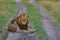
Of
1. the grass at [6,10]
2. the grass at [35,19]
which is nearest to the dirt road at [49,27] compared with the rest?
the grass at [35,19]

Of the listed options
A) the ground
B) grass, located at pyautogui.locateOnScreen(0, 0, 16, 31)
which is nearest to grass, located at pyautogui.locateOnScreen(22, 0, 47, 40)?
the ground

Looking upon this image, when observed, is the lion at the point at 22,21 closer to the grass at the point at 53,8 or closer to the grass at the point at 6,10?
the grass at the point at 6,10

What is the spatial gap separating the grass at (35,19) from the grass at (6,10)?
0.10m

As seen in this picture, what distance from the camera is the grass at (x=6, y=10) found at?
209cm

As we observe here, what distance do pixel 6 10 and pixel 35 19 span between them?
0.79 ft

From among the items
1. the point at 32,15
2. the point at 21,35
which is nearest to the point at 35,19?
the point at 32,15

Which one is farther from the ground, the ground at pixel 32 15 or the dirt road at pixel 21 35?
the ground at pixel 32 15

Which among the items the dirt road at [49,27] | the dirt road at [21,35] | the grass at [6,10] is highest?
the grass at [6,10]

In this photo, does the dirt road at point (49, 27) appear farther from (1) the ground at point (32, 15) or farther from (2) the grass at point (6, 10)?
(2) the grass at point (6, 10)

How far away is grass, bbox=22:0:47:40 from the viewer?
2.06m

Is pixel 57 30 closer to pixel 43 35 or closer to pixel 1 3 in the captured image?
pixel 43 35

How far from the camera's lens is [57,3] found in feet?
7.07

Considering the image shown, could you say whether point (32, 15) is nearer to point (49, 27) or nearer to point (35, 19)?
point (35, 19)

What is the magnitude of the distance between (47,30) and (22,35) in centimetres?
20
